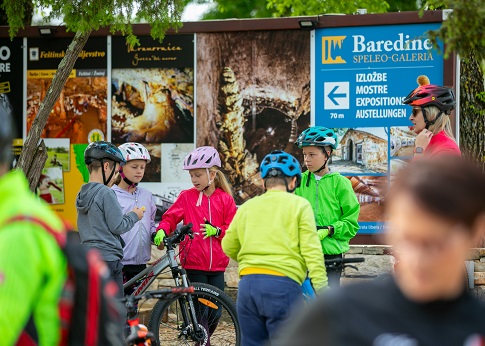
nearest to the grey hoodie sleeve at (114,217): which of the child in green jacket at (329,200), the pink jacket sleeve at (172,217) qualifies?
the pink jacket sleeve at (172,217)

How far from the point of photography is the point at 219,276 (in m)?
8.83

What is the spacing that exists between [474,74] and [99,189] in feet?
19.4

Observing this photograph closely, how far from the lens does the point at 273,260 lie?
6.08 meters

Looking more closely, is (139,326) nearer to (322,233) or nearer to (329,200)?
(322,233)

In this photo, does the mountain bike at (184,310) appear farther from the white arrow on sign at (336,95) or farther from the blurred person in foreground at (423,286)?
the blurred person in foreground at (423,286)

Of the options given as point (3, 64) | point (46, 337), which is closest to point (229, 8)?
point (3, 64)

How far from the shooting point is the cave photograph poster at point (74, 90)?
11516 mm

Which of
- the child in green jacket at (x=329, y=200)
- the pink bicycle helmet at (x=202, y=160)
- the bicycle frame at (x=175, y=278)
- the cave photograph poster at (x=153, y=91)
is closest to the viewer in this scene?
the child in green jacket at (x=329, y=200)

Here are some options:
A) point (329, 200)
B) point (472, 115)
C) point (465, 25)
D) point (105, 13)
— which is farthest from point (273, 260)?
point (472, 115)

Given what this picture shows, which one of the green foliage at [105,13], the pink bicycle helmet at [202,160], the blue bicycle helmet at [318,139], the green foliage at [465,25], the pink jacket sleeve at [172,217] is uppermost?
the green foliage at [105,13]

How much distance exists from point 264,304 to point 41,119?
4647mm

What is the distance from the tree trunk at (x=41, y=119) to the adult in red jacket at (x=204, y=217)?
74.6 inches

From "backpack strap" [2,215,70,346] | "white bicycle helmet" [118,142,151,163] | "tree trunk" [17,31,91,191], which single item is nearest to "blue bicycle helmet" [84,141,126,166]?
"white bicycle helmet" [118,142,151,163]

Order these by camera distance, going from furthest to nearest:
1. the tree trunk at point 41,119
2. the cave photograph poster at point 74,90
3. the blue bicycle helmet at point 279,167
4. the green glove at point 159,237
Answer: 1. the cave photograph poster at point 74,90
2. the tree trunk at point 41,119
3. the green glove at point 159,237
4. the blue bicycle helmet at point 279,167
